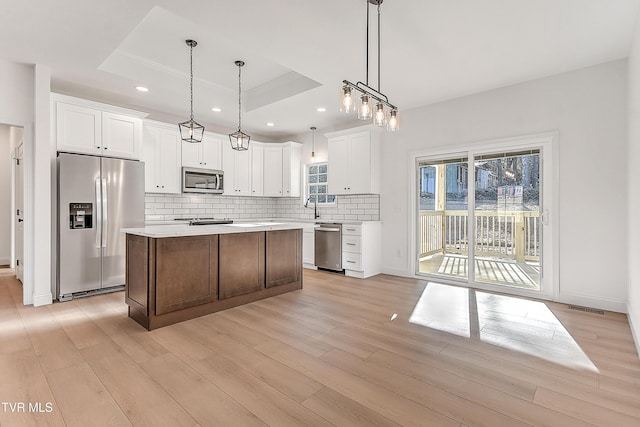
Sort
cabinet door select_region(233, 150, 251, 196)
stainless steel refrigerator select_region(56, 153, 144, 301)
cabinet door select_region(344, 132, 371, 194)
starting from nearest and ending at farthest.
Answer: stainless steel refrigerator select_region(56, 153, 144, 301), cabinet door select_region(344, 132, 371, 194), cabinet door select_region(233, 150, 251, 196)

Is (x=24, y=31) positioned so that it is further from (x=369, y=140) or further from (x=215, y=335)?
(x=369, y=140)

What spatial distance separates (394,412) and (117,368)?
1849 millimetres

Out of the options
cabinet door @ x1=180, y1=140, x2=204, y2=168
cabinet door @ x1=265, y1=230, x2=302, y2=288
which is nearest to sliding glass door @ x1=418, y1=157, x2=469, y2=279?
cabinet door @ x1=265, y1=230, x2=302, y2=288

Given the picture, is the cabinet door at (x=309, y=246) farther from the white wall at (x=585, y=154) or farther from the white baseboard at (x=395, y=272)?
the white wall at (x=585, y=154)

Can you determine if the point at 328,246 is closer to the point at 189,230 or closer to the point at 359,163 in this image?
the point at 359,163

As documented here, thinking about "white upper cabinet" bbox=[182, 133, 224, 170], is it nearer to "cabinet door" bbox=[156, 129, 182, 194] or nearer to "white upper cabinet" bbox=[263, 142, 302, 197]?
"cabinet door" bbox=[156, 129, 182, 194]

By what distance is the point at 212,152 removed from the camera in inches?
226

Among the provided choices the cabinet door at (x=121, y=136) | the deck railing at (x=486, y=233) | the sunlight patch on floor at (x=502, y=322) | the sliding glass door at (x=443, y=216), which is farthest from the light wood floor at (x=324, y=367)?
the cabinet door at (x=121, y=136)

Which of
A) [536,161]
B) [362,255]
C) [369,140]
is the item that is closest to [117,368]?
[362,255]

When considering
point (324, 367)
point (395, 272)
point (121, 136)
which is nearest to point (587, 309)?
point (395, 272)

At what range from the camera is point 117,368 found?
7.06 feet

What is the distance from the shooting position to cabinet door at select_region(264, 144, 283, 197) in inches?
261

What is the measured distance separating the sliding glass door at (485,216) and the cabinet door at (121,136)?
13.9ft

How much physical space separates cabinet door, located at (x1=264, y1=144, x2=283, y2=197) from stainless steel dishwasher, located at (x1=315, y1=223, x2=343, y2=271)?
5.07 feet
